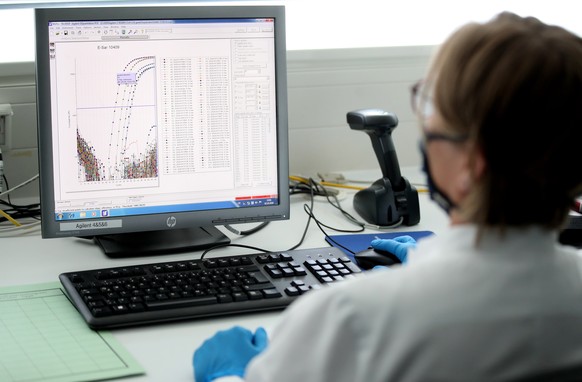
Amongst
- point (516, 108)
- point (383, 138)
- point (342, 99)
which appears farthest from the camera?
point (342, 99)

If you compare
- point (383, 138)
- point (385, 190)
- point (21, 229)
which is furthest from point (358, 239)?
point (21, 229)

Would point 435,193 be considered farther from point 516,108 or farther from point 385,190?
point 385,190

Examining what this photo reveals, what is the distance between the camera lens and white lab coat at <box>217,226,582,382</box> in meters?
0.85

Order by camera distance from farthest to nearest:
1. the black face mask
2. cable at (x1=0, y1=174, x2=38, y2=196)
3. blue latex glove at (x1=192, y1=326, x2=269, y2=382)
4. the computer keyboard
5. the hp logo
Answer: cable at (x1=0, y1=174, x2=38, y2=196)
the hp logo
the computer keyboard
blue latex glove at (x1=192, y1=326, x2=269, y2=382)
the black face mask

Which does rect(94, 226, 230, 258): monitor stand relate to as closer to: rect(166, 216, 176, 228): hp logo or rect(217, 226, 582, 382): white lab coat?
rect(166, 216, 176, 228): hp logo

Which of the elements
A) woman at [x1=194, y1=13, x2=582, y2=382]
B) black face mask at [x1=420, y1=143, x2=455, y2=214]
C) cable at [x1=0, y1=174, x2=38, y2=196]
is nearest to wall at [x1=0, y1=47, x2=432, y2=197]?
cable at [x1=0, y1=174, x2=38, y2=196]

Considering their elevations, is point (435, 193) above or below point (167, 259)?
above

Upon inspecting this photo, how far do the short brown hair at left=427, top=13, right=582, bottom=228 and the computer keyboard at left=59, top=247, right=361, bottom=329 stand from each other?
57 cm

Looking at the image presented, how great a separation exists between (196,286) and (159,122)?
1.25 ft

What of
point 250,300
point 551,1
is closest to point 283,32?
point 250,300

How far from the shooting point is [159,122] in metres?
1.64

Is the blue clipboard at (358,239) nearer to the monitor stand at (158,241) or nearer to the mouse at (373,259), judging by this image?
the mouse at (373,259)

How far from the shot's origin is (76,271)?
1516 millimetres

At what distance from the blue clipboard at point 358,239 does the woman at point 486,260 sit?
2.39 feet
